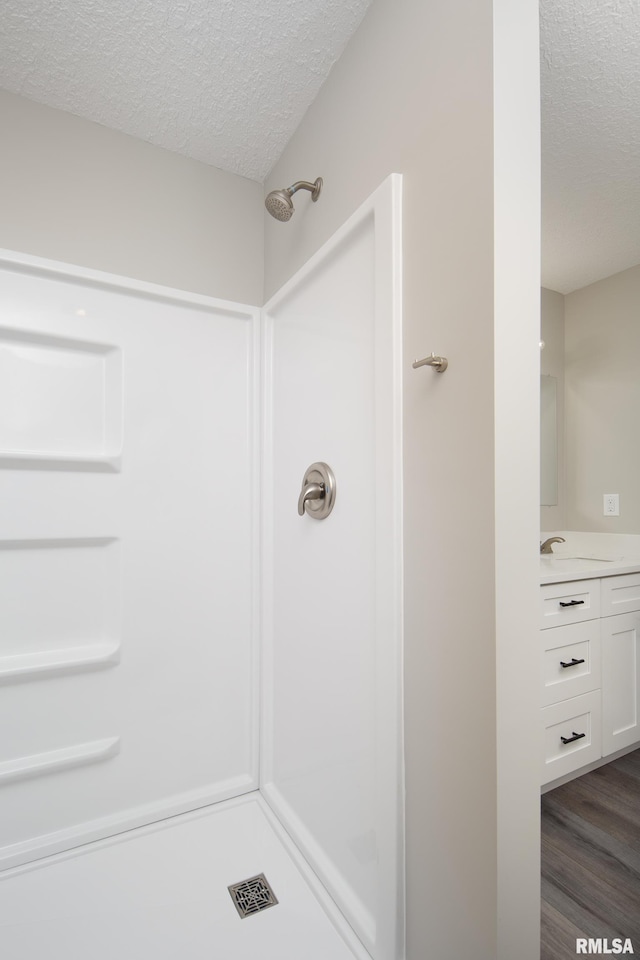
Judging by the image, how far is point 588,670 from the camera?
6.31ft

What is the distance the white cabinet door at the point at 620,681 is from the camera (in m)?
1.99

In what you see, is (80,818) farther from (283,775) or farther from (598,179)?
(598,179)

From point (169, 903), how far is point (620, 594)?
1981 millimetres

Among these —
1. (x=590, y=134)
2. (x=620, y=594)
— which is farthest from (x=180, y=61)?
(x=620, y=594)

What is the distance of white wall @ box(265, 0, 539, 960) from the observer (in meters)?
0.79

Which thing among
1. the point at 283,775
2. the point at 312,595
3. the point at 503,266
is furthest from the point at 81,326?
the point at 283,775

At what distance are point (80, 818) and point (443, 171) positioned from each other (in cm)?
196

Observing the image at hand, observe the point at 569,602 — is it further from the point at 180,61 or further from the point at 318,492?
the point at 180,61

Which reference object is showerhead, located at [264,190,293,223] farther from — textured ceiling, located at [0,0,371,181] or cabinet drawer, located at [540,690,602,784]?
cabinet drawer, located at [540,690,602,784]

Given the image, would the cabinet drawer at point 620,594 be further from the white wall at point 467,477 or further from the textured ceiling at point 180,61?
the textured ceiling at point 180,61

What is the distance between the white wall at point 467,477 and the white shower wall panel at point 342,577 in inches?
2.1

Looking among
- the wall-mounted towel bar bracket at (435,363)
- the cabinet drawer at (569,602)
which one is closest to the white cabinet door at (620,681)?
the cabinet drawer at (569,602)

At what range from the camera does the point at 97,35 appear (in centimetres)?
123

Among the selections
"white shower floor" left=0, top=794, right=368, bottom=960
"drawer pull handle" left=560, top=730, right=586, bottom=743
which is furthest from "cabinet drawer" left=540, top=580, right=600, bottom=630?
"white shower floor" left=0, top=794, right=368, bottom=960
